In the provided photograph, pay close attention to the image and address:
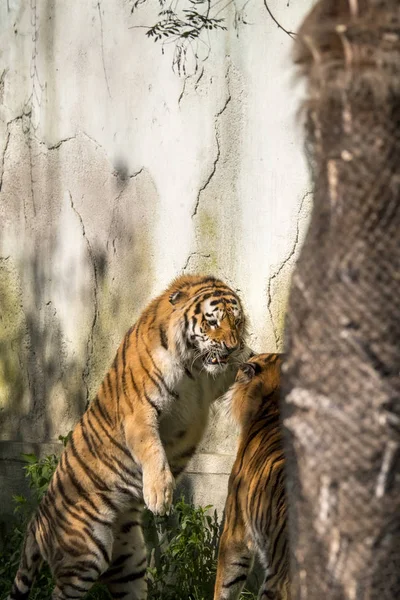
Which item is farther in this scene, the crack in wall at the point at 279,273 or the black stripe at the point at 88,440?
the black stripe at the point at 88,440

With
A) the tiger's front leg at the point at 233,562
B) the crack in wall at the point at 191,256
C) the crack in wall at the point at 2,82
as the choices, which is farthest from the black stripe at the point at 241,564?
the crack in wall at the point at 2,82

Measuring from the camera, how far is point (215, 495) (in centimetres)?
515

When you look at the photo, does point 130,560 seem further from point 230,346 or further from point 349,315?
point 349,315

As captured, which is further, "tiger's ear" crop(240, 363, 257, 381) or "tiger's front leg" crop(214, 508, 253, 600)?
"tiger's ear" crop(240, 363, 257, 381)

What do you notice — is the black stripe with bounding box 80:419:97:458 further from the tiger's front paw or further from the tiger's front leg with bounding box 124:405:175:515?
the tiger's front paw

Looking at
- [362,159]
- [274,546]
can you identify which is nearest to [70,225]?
[274,546]

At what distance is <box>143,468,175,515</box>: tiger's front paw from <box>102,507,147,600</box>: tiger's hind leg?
544mm

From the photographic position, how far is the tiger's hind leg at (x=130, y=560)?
5.07 meters

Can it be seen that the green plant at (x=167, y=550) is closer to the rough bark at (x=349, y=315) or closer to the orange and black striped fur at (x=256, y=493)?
the orange and black striped fur at (x=256, y=493)

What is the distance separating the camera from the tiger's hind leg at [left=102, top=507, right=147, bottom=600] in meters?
5.07

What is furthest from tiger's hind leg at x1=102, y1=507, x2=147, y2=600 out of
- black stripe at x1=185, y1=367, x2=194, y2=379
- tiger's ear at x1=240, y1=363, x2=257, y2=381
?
tiger's ear at x1=240, y1=363, x2=257, y2=381

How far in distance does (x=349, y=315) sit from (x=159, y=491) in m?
2.95

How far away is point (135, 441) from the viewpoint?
472cm

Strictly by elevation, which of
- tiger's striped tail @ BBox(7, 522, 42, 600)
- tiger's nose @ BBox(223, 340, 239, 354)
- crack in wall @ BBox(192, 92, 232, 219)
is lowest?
tiger's striped tail @ BBox(7, 522, 42, 600)
